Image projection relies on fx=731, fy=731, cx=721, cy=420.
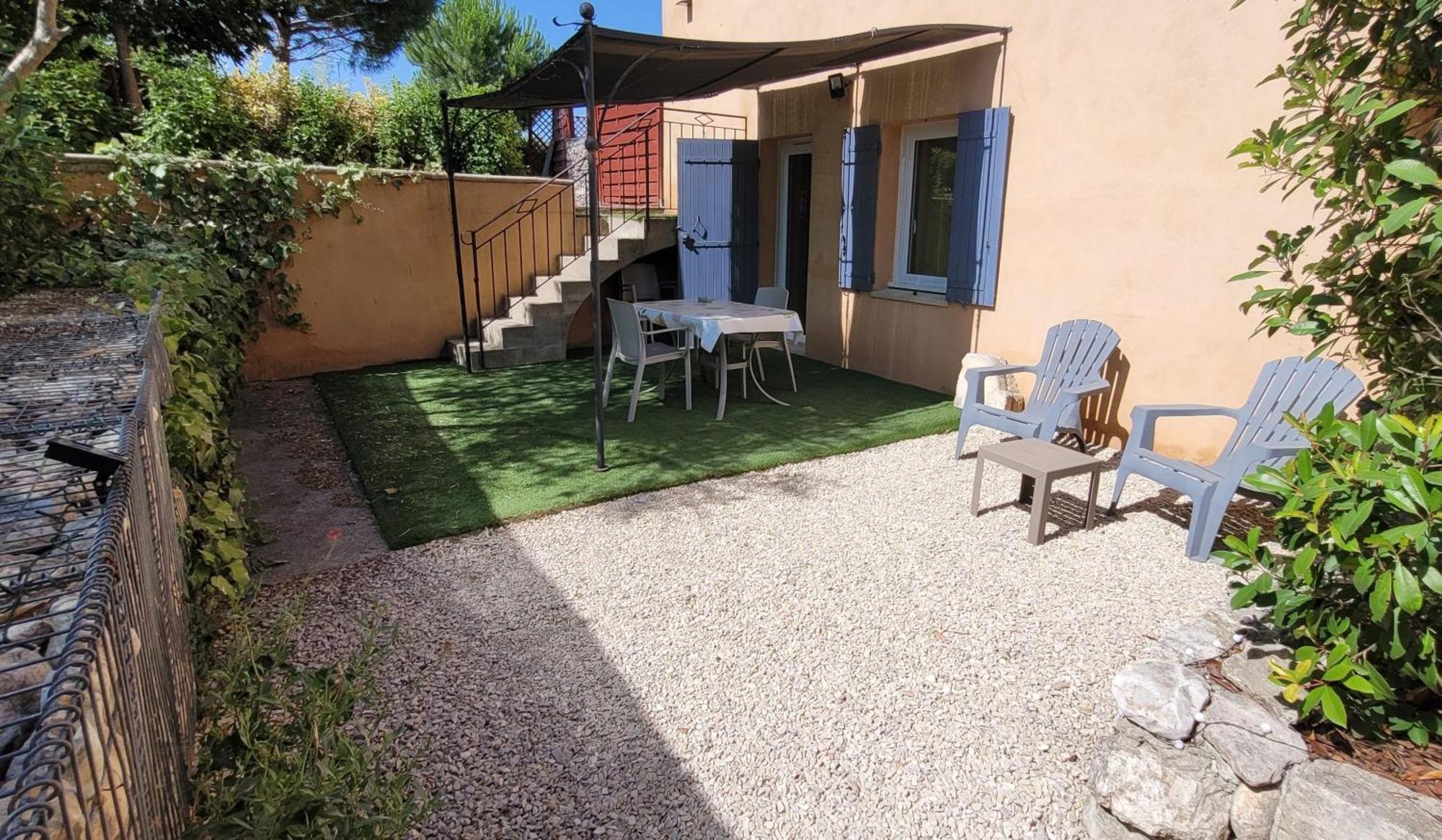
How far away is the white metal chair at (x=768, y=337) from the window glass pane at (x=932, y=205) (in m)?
1.28

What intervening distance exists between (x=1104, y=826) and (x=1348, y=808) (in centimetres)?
55

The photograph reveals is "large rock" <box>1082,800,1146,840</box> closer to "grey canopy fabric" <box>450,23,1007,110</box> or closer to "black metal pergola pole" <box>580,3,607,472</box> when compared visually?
"black metal pergola pole" <box>580,3,607,472</box>

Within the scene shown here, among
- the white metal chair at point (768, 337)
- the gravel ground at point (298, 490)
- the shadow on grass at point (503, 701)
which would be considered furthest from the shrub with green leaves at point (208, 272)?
the white metal chair at point (768, 337)

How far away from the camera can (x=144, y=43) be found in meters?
9.70

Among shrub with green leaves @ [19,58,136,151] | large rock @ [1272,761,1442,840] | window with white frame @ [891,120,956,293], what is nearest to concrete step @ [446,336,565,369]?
shrub with green leaves @ [19,58,136,151]

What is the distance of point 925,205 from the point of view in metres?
6.63

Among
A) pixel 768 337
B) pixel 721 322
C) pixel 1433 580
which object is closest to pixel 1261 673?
pixel 1433 580

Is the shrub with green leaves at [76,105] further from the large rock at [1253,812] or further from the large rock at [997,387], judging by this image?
the large rock at [1253,812]

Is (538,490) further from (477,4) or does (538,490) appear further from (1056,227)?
(477,4)

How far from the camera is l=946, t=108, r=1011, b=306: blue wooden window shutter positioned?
5.59 m

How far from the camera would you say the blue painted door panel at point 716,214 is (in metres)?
7.62

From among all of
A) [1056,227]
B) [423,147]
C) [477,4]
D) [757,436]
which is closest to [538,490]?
[757,436]

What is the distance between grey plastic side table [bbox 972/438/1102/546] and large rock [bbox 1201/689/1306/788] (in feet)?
5.56

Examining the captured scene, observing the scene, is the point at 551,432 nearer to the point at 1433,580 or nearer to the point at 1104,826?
the point at 1104,826
